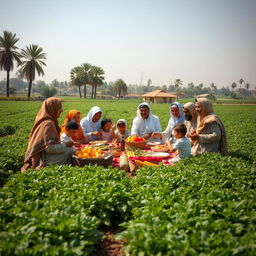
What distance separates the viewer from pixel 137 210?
3.39 metres

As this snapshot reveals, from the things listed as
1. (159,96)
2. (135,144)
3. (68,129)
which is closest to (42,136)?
(68,129)

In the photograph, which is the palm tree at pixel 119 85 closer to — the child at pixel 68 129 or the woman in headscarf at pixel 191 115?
the woman in headscarf at pixel 191 115

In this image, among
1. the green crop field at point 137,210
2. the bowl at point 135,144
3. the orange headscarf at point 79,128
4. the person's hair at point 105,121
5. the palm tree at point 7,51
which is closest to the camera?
the green crop field at point 137,210

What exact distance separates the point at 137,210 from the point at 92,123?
5.37m

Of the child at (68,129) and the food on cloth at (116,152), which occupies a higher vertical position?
the child at (68,129)

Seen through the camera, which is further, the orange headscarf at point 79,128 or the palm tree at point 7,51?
the palm tree at point 7,51

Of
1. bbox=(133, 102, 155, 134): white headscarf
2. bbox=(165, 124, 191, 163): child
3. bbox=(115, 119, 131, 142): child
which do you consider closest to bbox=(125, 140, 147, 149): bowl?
bbox=(165, 124, 191, 163): child

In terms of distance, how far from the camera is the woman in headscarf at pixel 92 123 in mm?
8086

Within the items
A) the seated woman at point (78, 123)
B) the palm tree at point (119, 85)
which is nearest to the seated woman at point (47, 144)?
the seated woman at point (78, 123)

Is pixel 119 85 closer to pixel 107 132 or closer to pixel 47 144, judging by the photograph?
pixel 107 132

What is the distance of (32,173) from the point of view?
4367 millimetres

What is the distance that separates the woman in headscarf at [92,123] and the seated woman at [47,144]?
2211mm

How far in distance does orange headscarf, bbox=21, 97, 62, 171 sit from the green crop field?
112cm

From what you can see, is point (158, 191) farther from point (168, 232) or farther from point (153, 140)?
point (153, 140)
